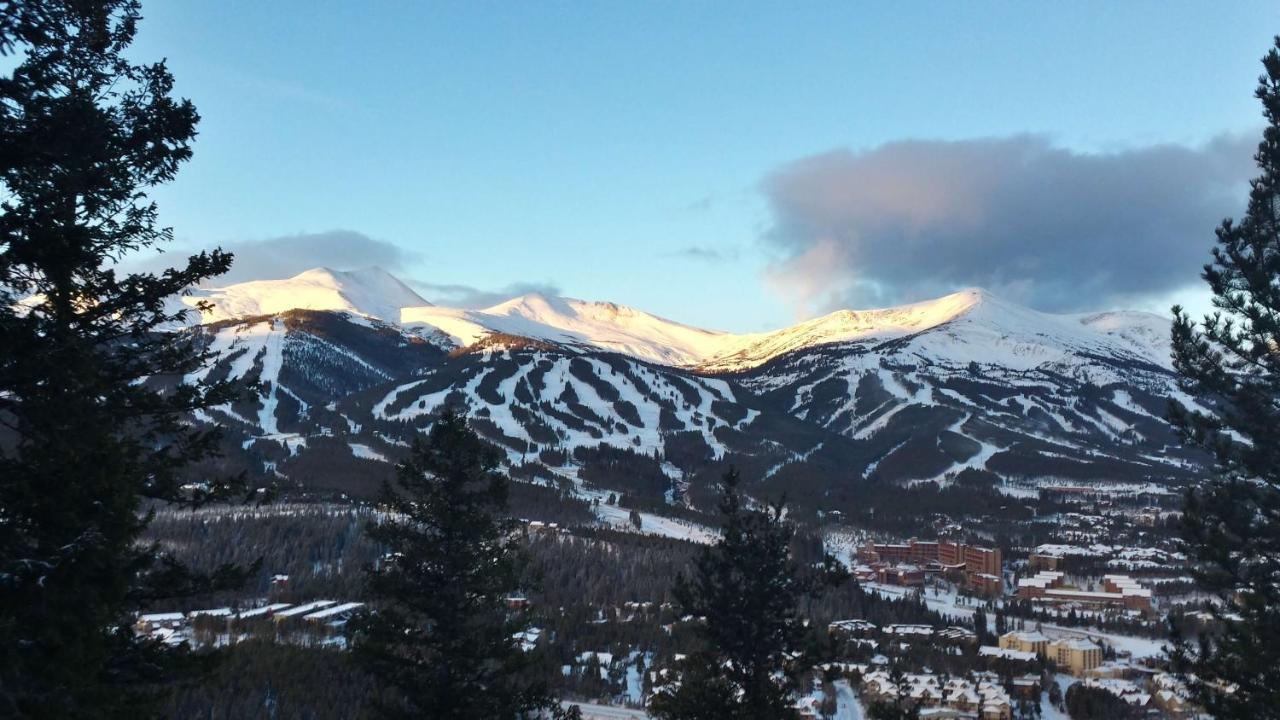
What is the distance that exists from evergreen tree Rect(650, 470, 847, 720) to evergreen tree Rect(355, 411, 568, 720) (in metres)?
4.45

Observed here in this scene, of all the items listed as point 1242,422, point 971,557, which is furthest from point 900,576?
point 1242,422

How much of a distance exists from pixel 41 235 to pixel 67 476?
11.0ft

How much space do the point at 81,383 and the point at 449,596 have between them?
47.9 ft

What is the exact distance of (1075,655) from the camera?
314 feet

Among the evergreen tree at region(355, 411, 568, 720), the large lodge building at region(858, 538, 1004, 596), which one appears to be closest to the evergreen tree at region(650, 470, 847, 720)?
the evergreen tree at region(355, 411, 568, 720)

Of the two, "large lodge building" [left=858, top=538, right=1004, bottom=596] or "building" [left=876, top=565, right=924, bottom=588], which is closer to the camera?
"building" [left=876, top=565, right=924, bottom=588]

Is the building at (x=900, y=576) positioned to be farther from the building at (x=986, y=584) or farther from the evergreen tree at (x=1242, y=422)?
the evergreen tree at (x=1242, y=422)

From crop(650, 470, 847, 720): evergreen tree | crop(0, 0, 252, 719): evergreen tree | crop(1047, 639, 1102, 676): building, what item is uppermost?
crop(0, 0, 252, 719): evergreen tree

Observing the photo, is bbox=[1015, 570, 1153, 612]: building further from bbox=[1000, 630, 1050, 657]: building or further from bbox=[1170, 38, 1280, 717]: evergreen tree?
bbox=[1170, 38, 1280, 717]: evergreen tree

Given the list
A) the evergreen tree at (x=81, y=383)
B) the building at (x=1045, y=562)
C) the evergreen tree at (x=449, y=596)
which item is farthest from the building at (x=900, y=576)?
the evergreen tree at (x=81, y=383)

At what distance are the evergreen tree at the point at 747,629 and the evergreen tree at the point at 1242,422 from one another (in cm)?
1019

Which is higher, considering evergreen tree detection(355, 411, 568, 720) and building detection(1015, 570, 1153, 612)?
evergreen tree detection(355, 411, 568, 720)

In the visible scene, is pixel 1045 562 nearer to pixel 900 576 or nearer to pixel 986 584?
pixel 986 584

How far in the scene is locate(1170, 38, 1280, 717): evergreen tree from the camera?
24.5 m
